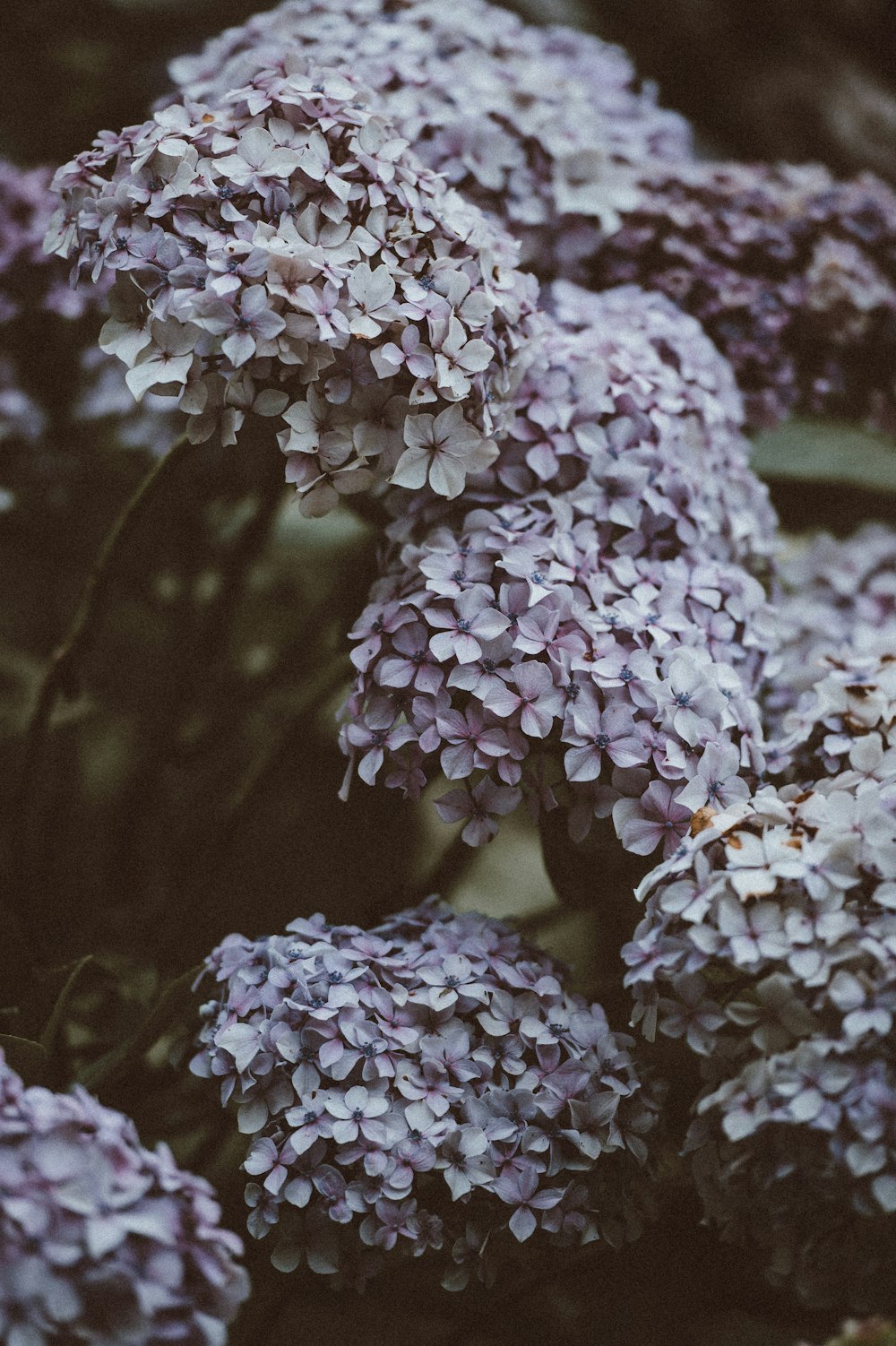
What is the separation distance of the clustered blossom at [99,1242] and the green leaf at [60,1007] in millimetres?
184

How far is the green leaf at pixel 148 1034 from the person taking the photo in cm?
75

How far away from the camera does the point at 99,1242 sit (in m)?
0.50

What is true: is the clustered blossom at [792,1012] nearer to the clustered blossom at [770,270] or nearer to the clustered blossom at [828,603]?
the clustered blossom at [828,603]

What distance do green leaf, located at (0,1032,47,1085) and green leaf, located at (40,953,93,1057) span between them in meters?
0.02

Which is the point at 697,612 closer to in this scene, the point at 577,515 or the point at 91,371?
the point at 577,515

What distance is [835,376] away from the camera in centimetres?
110

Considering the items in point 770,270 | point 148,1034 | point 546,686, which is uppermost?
point 770,270

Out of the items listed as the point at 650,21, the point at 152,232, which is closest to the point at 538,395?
the point at 152,232

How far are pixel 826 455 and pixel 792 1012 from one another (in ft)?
2.12

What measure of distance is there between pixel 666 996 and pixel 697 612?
0.24 m

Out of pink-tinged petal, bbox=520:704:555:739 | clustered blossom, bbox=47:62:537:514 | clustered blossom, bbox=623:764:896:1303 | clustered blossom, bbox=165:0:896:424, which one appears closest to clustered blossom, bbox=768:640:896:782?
clustered blossom, bbox=623:764:896:1303

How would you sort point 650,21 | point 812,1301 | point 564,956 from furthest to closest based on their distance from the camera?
point 650,21 < point 564,956 < point 812,1301

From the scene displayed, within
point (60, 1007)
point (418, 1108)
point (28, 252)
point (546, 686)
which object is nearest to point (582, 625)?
point (546, 686)

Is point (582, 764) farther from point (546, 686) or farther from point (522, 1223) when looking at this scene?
point (522, 1223)
